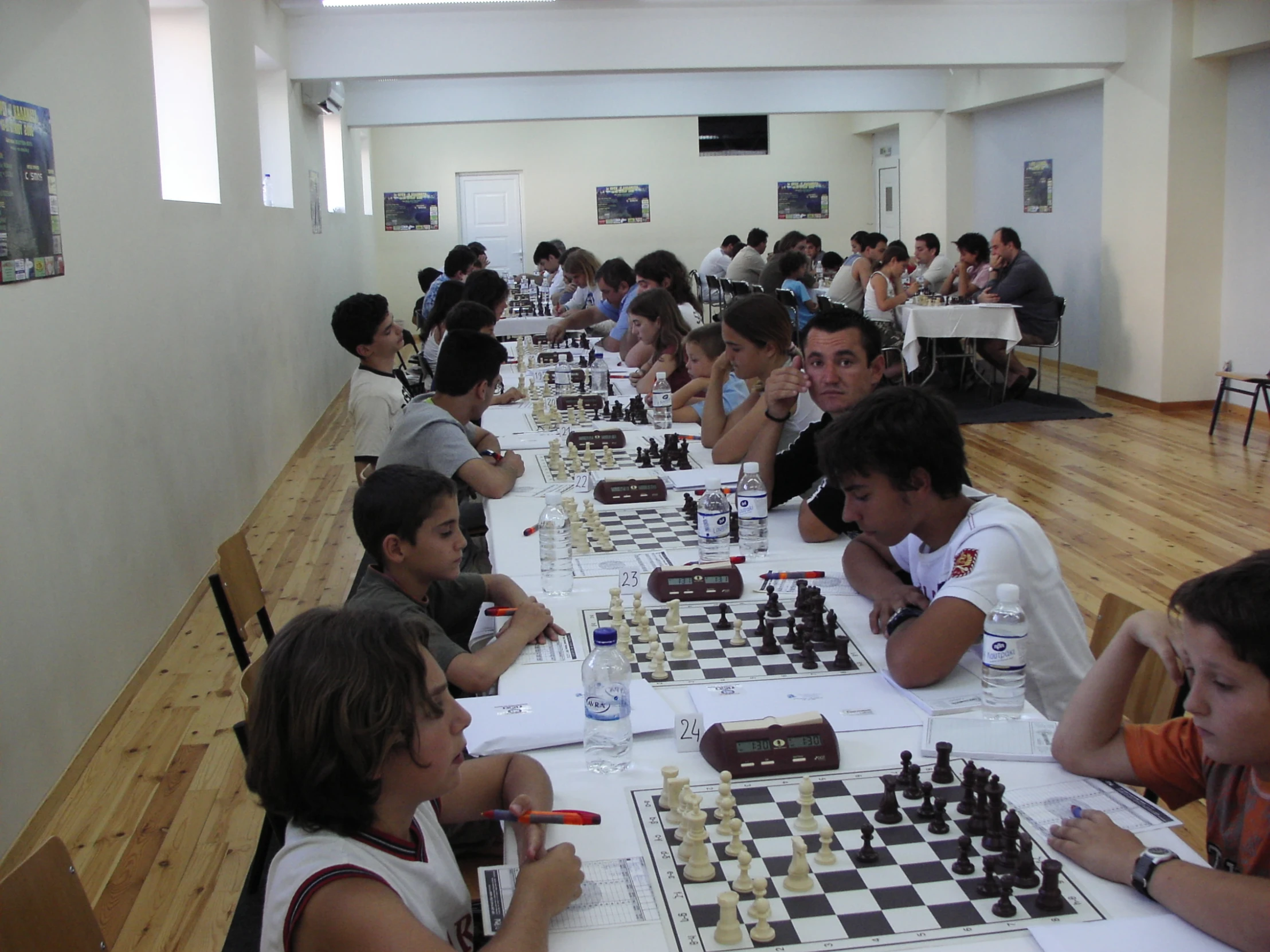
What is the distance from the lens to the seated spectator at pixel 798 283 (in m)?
9.80

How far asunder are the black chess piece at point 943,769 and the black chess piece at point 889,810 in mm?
101

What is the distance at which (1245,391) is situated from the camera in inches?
299

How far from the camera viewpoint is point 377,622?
133 centimetres

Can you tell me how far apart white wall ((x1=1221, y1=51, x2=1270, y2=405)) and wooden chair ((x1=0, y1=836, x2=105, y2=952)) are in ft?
26.7

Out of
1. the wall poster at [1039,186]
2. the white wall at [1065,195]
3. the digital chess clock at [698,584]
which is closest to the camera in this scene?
the digital chess clock at [698,584]

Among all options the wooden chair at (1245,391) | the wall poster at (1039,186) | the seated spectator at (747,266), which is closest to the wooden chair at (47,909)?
the wooden chair at (1245,391)

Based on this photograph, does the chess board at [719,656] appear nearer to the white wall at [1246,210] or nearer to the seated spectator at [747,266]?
the white wall at [1246,210]

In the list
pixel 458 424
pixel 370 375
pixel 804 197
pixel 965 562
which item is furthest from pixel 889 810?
pixel 804 197

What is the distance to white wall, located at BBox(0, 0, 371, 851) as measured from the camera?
3.08 metres

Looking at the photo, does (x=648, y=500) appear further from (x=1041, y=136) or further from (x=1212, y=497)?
(x=1041, y=136)

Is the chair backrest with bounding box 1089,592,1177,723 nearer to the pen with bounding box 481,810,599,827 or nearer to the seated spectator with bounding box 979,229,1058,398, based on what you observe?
the pen with bounding box 481,810,599,827

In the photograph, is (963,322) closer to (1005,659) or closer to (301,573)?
(301,573)

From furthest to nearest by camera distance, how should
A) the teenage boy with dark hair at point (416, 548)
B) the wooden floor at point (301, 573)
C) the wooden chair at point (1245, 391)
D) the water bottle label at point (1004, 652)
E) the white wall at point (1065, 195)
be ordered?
the white wall at point (1065, 195), the wooden chair at point (1245, 391), the wooden floor at point (301, 573), the teenage boy with dark hair at point (416, 548), the water bottle label at point (1004, 652)

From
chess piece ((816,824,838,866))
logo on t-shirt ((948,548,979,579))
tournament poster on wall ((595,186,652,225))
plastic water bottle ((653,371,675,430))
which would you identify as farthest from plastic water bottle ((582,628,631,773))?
tournament poster on wall ((595,186,652,225))
